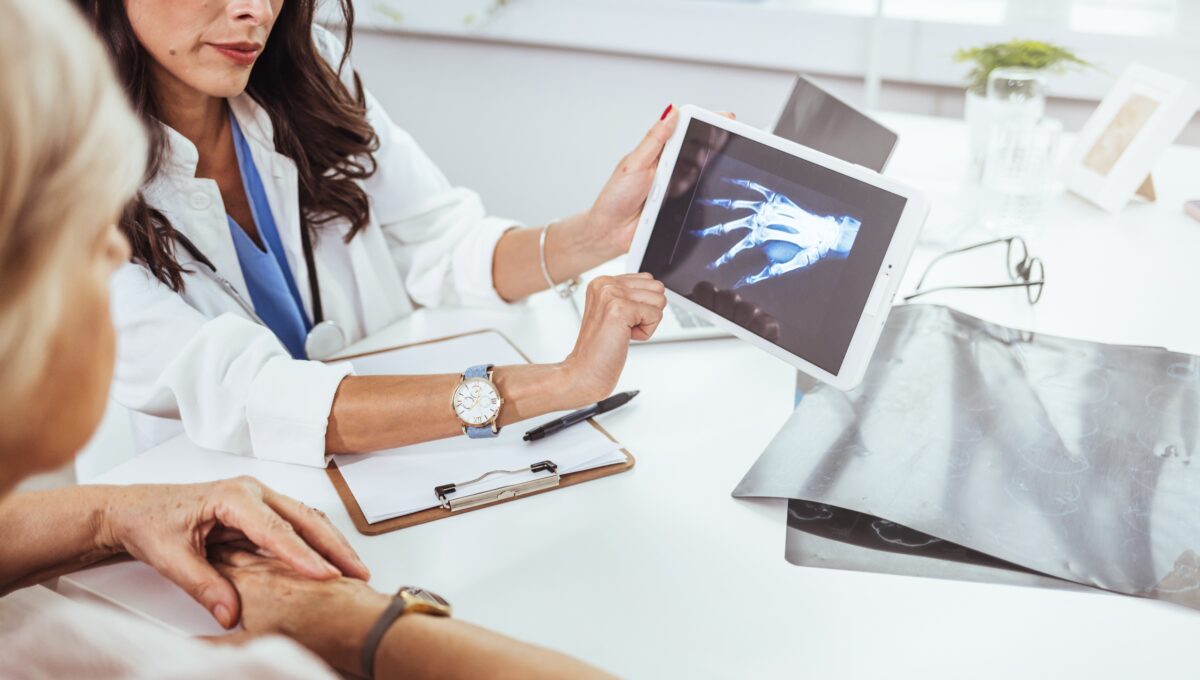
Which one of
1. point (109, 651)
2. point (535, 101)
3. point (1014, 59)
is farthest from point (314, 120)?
point (535, 101)

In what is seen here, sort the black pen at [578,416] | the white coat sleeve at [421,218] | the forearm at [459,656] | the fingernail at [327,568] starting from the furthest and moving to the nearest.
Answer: the white coat sleeve at [421,218] < the black pen at [578,416] < the fingernail at [327,568] < the forearm at [459,656]

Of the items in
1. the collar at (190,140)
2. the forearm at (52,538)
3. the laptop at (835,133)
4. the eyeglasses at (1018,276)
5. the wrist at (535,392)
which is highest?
the laptop at (835,133)

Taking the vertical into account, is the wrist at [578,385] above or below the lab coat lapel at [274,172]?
below

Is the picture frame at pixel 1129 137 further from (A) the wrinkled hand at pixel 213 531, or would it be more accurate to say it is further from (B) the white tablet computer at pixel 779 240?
(A) the wrinkled hand at pixel 213 531

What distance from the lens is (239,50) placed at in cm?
115

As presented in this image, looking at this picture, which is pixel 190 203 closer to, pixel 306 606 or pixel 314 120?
pixel 314 120

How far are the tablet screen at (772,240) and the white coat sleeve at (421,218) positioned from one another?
0.39 m

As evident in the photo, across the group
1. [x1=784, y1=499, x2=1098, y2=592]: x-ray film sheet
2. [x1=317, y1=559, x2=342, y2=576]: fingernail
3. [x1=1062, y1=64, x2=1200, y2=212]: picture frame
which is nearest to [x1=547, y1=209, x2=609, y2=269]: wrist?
[x1=784, y1=499, x2=1098, y2=592]: x-ray film sheet

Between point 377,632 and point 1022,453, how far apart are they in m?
0.61

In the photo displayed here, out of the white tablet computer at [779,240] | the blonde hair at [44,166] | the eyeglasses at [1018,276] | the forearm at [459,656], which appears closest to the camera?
the blonde hair at [44,166]

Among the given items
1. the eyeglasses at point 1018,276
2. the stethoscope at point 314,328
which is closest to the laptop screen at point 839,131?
the eyeglasses at point 1018,276

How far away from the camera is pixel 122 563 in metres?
0.83

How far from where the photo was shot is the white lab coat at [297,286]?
986mm

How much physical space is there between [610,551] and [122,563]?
0.42m
